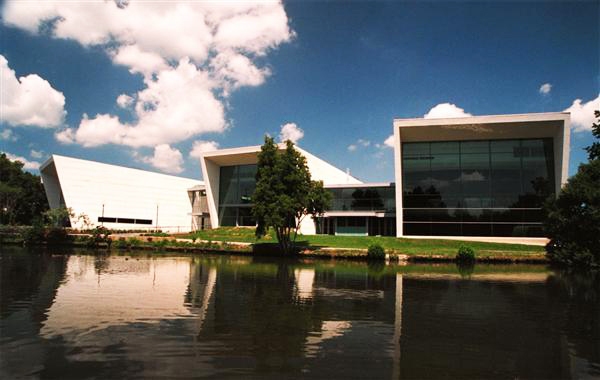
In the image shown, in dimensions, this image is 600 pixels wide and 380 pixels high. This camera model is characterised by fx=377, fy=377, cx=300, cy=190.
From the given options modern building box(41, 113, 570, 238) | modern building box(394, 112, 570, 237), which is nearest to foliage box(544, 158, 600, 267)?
modern building box(41, 113, 570, 238)

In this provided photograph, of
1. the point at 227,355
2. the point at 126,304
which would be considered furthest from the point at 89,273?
the point at 227,355

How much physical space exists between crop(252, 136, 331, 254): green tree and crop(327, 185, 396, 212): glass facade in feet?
47.1

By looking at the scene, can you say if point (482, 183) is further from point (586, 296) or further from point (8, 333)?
point (8, 333)

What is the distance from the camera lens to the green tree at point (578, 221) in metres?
29.6

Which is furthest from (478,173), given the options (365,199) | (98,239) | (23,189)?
(23,189)

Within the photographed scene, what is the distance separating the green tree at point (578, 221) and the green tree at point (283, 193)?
19.9 metres

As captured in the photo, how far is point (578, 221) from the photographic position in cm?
3027

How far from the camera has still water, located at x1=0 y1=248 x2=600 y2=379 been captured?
7.59 metres

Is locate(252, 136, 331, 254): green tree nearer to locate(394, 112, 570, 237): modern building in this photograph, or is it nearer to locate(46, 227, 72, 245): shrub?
locate(394, 112, 570, 237): modern building

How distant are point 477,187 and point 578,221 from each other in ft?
46.6

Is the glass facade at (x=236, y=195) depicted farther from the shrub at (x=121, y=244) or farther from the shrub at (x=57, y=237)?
the shrub at (x=57, y=237)

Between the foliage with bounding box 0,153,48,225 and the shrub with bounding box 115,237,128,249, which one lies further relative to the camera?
the foliage with bounding box 0,153,48,225

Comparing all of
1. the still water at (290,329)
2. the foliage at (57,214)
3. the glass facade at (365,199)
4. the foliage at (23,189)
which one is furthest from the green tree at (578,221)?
the foliage at (23,189)

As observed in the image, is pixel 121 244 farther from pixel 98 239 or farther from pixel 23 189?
pixel 23 189
